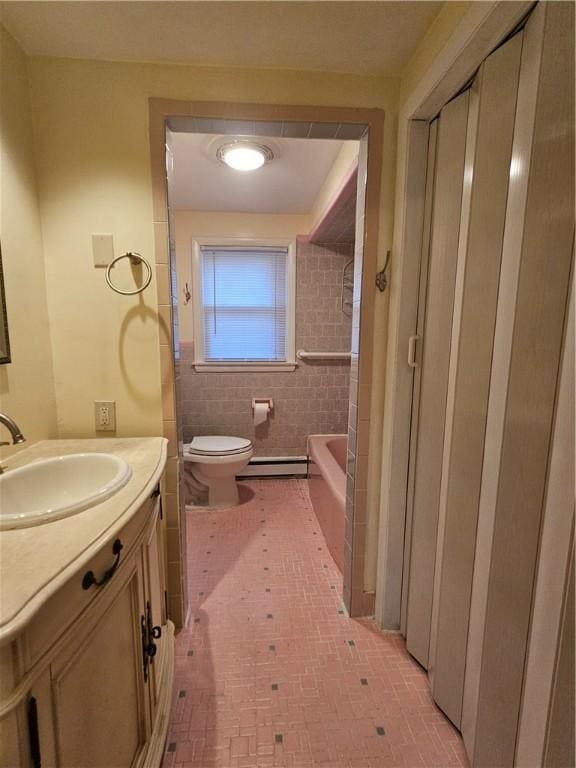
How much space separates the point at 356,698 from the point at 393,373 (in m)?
1.24

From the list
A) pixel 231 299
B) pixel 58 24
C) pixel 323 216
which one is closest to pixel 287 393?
pixel 231 299

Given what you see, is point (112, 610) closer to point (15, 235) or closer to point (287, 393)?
point (15, 235)

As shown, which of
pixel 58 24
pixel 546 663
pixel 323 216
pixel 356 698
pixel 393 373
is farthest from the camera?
pixel 323 216

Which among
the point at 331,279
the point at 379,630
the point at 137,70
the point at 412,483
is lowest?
the point at 379,630

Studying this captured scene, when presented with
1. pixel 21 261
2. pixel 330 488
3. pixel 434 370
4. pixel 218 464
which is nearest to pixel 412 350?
pixel 434 370

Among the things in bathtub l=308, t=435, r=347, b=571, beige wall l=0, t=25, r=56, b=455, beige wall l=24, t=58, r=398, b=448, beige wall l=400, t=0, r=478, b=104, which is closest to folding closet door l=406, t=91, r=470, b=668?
beige wall l=400, t=0, r=478, b=104

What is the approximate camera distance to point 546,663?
785 millimetres

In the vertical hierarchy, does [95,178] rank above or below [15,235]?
above

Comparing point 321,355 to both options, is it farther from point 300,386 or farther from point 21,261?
point 21,261

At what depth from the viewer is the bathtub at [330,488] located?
1.97 meters

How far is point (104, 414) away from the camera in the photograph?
145cm

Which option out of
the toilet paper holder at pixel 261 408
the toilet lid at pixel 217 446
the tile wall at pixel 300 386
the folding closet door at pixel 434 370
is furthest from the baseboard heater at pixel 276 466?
the folding closet door at pixel 434 370

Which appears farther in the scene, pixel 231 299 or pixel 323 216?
pixel 231 299

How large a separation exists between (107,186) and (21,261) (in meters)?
0.43
